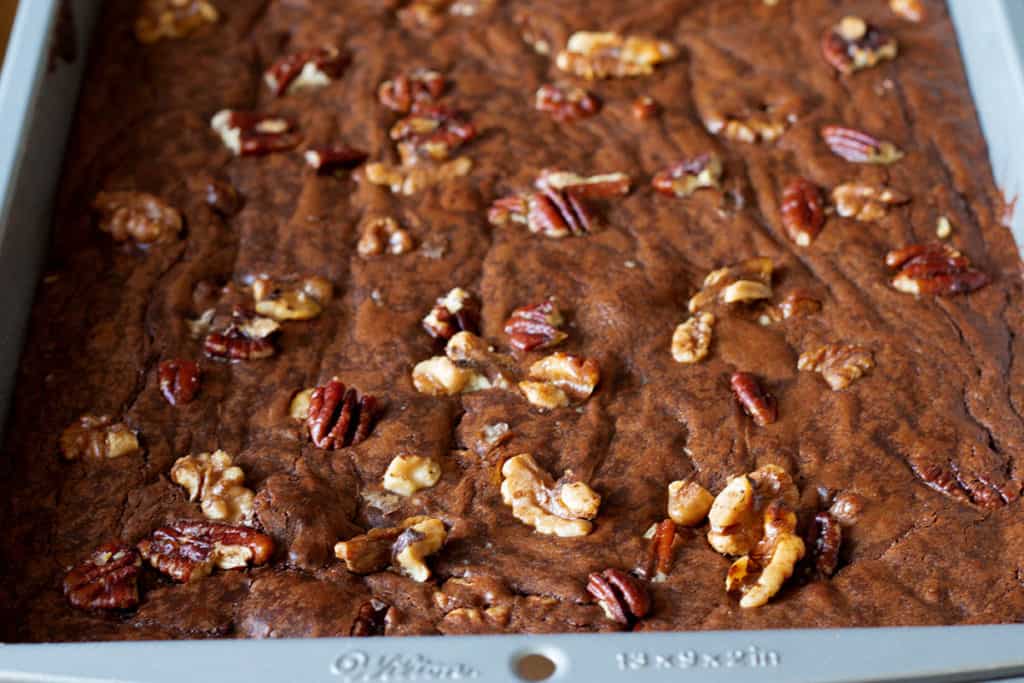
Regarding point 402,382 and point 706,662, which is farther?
point 402,382

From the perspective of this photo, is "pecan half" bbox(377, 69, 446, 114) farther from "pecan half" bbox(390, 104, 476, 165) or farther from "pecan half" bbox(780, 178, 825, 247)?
"pecan half" bbox(780, 178, 825, 247)

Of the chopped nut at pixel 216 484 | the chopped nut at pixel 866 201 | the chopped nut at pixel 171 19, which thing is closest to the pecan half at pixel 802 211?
the chopped nut at pixel 866 201

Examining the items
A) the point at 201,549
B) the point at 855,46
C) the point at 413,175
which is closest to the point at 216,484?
the point at 201,549

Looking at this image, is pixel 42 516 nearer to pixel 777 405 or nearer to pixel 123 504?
pixel 123 504

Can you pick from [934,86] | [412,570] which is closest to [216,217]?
[412,570]

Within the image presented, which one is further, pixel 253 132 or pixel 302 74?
pixel 302 74

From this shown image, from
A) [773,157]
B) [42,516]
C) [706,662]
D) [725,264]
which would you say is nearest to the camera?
[706,662]

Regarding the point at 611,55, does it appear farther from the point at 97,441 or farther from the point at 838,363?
the point at 97,441
